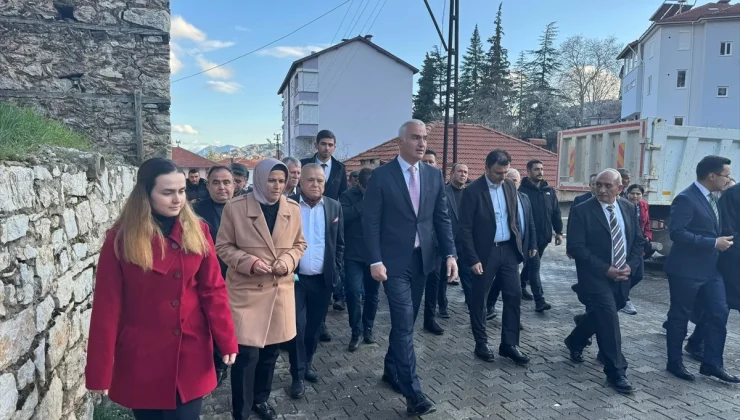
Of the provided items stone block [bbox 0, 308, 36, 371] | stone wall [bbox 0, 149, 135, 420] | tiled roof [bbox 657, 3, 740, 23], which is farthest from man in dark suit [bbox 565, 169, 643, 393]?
tiled roof [bbox 657, 3, 740, 23]

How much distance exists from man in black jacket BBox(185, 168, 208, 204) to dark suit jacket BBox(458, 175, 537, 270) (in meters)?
3.64

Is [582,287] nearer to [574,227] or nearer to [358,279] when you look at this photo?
[574,227]

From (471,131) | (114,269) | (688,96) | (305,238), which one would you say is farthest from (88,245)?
(688,96)

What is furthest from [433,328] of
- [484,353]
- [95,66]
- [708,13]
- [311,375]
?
[708,13]

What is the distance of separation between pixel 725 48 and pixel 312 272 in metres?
40.0

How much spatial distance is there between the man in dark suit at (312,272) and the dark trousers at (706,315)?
3221mm

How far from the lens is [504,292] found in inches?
199

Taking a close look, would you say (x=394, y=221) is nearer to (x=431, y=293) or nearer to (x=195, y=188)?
(x=431, y=293)

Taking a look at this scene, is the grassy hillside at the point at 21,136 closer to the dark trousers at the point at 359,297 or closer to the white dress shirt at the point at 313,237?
the white dress shirt at the point at 313,237

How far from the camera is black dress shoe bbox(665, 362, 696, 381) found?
459 cm

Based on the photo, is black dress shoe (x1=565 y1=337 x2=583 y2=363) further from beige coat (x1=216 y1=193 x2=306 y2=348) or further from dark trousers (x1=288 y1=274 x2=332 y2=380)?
beige coat (x1=216 y1=193 x2=306 y2=348)

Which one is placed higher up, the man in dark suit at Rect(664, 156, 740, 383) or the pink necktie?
the pink necktie

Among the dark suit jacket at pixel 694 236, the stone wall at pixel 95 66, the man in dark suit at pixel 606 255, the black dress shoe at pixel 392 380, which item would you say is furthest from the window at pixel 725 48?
the black dress shoe at pixel 392 380

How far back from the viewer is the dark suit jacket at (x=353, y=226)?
5762mm
